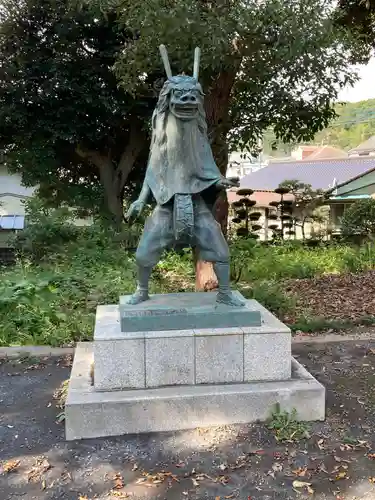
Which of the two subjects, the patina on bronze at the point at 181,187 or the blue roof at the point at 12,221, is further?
the blue roof at the point at 12,221

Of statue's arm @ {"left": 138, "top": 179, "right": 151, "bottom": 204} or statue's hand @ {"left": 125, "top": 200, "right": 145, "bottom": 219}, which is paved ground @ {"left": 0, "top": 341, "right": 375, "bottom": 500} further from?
statue's arm @ {"left": 138, "top": 179, "right": 151, "bottom": 204}

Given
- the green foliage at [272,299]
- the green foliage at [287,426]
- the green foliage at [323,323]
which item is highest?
the green foliage at [272,299]

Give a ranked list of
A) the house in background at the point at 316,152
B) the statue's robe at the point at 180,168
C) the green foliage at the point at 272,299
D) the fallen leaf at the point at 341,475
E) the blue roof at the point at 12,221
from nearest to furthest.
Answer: the fallen leaf at the point at 341,475
the statue's robe at the point at 180,168
the green foliage at the point at 272,299
the blue roof at the point at 12,221
the house in background at the point at 316,152

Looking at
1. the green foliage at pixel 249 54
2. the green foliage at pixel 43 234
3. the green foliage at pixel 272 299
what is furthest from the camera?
the green foliage at pixel 43 234

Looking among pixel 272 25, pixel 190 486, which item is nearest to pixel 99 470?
pixel 190 486

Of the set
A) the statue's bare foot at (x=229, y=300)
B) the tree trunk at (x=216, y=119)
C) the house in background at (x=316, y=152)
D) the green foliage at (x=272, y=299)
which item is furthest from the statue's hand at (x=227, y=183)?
the house in background at (x=316, y=152)

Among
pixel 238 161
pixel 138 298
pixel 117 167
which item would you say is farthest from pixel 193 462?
pixel 117 167

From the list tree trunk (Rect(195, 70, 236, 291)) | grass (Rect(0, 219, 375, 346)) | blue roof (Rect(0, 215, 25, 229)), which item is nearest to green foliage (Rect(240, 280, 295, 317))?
grass (Rect(0, 219, 375, 346))

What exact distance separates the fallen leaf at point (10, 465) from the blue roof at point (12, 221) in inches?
565

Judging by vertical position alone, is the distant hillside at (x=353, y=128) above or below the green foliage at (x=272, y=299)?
above

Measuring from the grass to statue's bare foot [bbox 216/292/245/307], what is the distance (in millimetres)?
2296

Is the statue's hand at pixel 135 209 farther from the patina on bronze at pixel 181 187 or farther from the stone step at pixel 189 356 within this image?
the stone step at pixel 189 356

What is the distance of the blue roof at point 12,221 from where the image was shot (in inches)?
667

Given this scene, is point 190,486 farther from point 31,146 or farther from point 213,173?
point 31,146
